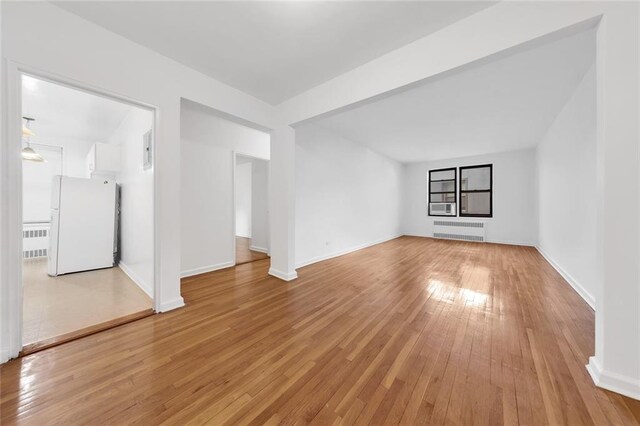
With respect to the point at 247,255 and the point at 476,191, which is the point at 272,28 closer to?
the point at 247,255

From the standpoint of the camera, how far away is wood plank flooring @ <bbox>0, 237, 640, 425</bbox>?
1.16 m

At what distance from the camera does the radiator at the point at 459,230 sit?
6.84 metres

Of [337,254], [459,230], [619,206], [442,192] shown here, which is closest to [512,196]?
[459,230]

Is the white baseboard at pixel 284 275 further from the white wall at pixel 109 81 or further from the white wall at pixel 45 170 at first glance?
the white wall at pixel 45 170

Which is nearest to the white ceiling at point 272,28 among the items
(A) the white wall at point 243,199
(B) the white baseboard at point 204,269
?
(B) the white baseboard at point 204,269

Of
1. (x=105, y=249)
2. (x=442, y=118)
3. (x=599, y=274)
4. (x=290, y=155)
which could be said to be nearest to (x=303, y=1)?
(x=290, y=155)

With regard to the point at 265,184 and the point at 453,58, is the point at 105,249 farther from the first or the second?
the point at 453,58

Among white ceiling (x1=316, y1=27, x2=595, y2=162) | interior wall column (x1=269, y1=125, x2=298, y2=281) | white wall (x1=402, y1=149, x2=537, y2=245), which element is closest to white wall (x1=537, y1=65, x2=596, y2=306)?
white ceiling (x1=316, y1=27, x2=595, y2=162)

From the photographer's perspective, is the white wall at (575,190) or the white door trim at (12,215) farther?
the white wall at (575,190)

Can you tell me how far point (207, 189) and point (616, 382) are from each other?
464cm

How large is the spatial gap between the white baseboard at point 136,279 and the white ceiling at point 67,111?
2.46m

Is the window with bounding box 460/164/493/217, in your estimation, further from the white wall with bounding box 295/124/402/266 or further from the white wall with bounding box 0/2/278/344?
the white wall with bounding box 0/2/278/344

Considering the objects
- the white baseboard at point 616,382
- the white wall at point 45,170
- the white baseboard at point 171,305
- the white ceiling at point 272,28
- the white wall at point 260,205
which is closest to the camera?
the white baseboard at point 616,382

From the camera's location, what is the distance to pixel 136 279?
3.17m
